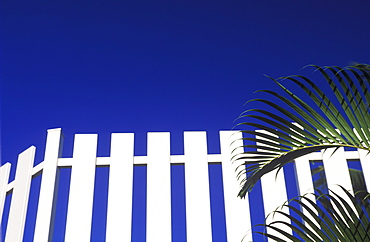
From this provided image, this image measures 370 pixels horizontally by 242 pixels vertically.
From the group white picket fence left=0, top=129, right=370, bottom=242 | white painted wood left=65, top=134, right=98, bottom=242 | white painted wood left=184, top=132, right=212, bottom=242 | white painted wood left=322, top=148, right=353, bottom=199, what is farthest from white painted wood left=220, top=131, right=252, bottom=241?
white painted wood left=65, top=134, right=98, bottom=242

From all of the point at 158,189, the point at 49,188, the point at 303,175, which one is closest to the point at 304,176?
the point at 303,175

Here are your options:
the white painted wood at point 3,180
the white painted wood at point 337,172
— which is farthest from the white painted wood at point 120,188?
the white painted wood at point 337,172

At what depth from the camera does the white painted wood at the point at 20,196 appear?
88.0 inches

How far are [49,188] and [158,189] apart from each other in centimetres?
62

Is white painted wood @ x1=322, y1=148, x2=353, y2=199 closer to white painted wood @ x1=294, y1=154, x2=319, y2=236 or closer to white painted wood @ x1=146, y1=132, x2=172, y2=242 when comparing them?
white painted wood @ x1=294, y1=154, x2=319, y2=236

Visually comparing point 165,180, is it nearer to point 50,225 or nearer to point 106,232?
point 106,232

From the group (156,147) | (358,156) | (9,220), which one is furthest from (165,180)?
(358,156)

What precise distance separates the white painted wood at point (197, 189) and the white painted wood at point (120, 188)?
33 centimetres

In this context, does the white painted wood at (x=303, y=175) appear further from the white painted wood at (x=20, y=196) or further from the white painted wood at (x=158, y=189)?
the white painted wood at (x=20, y=196)

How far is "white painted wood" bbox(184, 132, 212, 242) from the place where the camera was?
7.27 ft

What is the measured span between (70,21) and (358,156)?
2.49 meters

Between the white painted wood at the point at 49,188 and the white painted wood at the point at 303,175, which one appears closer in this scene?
the white painted wood at the point at 49,188

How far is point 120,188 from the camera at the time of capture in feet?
7.48

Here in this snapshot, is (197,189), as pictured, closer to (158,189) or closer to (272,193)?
(158,189)
